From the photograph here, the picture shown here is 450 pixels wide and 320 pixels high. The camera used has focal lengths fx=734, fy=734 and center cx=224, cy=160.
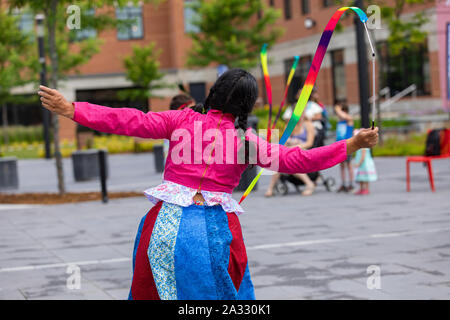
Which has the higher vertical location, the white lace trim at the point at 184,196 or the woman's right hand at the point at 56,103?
the woman's right hand at the point at 56,103

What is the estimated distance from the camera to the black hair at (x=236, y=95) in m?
3.58

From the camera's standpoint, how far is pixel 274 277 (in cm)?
674

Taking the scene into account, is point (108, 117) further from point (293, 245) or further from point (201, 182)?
point (293, 245)

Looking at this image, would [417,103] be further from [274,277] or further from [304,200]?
[274,277]

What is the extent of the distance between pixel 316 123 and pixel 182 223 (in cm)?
1012

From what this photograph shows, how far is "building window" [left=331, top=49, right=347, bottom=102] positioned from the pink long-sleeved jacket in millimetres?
33584

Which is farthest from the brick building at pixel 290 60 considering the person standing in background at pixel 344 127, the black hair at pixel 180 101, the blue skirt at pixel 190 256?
the blue skirt at pixel 190 256

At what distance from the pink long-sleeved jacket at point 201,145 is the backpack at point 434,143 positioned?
9.65 m

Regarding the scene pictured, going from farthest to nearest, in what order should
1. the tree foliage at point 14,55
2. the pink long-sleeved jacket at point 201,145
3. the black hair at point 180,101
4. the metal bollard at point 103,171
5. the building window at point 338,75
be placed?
the building window at point 338,75 → the tree foliage at point 14,55 → the metal bollard at point 103,171 → the black hair at point 180,101 → the pink long-sleeved jacket at point 201,145

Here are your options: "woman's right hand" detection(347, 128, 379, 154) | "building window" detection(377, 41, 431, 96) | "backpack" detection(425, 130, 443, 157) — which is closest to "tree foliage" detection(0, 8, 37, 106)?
"building window" detection(377, 41, 431, 96)

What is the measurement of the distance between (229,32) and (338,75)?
6.05m

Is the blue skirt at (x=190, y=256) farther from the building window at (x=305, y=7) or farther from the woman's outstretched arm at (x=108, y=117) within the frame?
the building window at (x=305, y=7)

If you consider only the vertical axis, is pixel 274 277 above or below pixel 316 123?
below

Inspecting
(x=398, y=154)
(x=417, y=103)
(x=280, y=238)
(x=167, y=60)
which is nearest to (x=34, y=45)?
(x=167, y=60)
